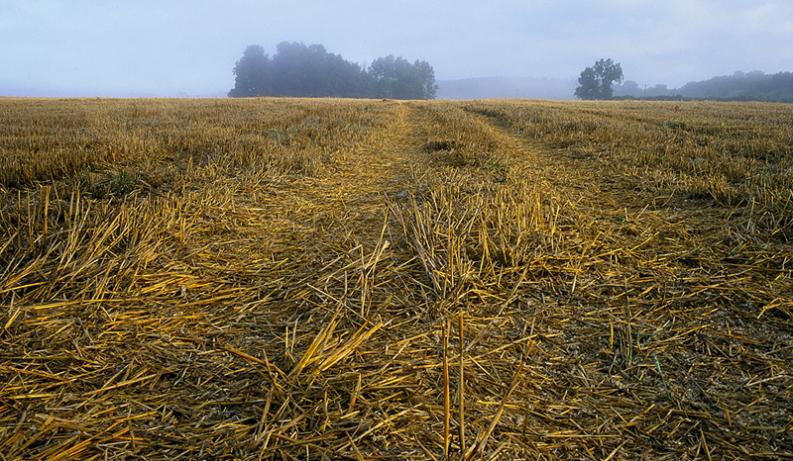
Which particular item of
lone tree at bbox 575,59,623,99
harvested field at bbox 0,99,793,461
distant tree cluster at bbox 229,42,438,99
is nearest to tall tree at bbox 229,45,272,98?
distant tree cluster at bbox 229,42,438,99

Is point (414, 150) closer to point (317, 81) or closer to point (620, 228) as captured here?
point (620, 228)

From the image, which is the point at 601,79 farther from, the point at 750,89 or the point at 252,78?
the point at 252,78

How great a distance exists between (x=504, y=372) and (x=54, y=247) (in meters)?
2.72

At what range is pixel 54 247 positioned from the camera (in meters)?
2.34

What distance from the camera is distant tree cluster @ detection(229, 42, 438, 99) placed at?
9538 cm

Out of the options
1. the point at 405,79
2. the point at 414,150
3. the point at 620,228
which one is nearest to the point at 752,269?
the point at 620,228

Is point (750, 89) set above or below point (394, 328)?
above

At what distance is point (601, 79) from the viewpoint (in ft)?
301

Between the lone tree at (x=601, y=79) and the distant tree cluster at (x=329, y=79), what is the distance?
3752 centimetres

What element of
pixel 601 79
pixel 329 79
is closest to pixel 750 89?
pixel 601 79

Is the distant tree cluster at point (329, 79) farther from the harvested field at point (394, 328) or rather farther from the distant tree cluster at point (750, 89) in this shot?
the harvested field at point (394, 328)

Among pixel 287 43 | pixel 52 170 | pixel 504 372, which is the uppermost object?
pixel 287 43

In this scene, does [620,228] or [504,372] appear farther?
[620,228]

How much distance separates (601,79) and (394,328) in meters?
109
